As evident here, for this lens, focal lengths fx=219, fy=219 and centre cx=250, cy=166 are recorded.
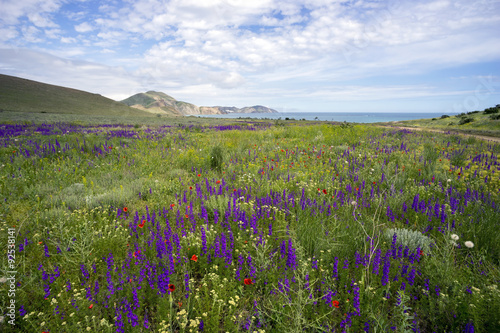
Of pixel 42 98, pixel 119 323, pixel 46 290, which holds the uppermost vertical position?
pixel 42 98

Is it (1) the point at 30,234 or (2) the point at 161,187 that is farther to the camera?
(2) the point at 161,187

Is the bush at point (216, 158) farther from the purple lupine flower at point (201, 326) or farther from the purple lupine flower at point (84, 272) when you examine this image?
the purple lupine flower at point (201, 326)

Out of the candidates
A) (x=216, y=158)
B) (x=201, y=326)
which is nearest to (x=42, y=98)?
(x=216, y=158)

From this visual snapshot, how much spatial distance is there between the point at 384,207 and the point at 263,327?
9.85ft

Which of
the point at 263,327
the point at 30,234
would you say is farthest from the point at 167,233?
the point at 30,234

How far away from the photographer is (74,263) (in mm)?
2479

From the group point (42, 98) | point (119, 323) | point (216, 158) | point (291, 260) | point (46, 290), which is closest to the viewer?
point (119, 323)

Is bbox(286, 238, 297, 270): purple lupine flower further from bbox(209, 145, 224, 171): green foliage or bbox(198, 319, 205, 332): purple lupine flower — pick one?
bbox(209, 145, 224, 171): green foliage

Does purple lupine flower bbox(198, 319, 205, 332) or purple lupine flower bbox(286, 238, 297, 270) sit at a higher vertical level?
purple lupine flower bbox(286, 238, 297, 270)

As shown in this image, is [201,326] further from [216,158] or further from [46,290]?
[216,158]

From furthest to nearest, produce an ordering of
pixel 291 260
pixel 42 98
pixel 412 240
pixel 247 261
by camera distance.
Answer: pixel 42 98, pixel 412 240, pixel 247 261, pixel 291 260

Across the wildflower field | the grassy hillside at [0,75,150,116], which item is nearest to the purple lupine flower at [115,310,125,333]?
the wildflower field

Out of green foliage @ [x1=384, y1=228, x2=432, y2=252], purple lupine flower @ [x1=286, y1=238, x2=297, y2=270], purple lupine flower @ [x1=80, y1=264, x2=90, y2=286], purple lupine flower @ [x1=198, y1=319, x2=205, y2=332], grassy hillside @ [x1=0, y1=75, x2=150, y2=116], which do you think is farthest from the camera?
grassy hillside @ [x1=0, y1=75, x2=150, y2=116]

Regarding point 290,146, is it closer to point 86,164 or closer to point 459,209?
point 459,209
